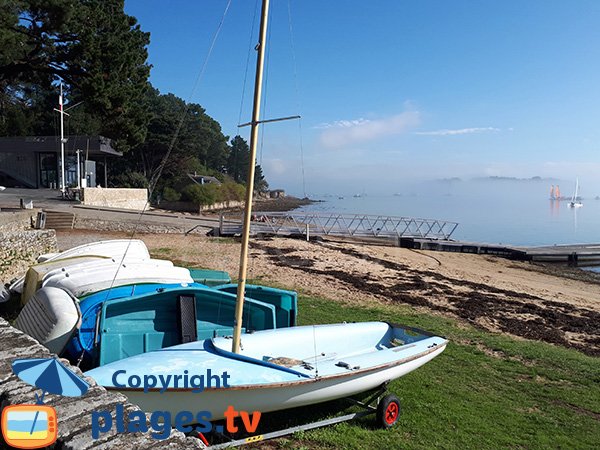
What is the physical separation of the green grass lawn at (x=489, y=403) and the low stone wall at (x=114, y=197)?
25197 millimetres

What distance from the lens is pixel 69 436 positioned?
2.53m

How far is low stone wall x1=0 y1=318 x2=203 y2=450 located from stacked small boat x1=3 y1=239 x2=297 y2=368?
2100 millimetres

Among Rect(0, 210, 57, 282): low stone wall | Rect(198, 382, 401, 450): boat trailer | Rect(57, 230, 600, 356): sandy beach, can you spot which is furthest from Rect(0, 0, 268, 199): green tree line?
Rect(198, 382, 401, 450): boat trailer

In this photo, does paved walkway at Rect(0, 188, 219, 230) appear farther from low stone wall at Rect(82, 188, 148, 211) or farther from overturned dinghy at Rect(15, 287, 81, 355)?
overturned dinghy at Rect(15, 287, 81, 355)

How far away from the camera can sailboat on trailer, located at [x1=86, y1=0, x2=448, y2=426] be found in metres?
4.37

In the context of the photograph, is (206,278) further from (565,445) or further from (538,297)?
(538,297)

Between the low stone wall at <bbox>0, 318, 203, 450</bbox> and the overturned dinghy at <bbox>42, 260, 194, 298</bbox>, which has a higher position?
the overturned dinghy at <bbox>42, 260, 194, 298</bbox>

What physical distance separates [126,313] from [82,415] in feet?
10.7

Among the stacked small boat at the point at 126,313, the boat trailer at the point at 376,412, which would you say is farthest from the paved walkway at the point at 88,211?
the boat trailer at the point at 376,412

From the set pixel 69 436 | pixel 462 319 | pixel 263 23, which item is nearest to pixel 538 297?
pixel 462 319

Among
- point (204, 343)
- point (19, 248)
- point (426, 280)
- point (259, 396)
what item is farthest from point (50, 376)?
point (426, 280)

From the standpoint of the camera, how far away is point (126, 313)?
5.86 meters

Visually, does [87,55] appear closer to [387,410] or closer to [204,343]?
[204,343]

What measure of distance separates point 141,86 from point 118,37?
3041 mm
